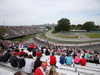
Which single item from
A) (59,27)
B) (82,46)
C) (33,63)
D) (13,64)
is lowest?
(82,46)

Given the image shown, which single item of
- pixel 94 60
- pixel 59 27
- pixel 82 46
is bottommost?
pixel 82 46

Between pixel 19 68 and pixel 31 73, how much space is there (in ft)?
3.34

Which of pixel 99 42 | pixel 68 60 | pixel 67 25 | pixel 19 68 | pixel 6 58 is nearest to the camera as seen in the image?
pixel 19 68

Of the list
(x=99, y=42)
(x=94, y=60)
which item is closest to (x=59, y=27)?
(x=99, y=42)

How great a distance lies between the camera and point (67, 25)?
182ft

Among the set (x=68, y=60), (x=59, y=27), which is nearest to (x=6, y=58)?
(x=68, y=60)

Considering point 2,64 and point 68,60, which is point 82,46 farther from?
point 2,64

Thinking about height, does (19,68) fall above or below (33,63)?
below

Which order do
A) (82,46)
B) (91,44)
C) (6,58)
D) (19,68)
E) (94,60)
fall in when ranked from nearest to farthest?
(19,68) < (6,58) < (94,60) < (82,46) < (91,44)

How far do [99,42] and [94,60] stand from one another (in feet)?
Result: 72.9

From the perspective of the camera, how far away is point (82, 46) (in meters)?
20.2

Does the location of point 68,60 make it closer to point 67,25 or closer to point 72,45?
point 72,45

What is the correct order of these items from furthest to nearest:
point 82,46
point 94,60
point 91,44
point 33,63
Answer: point 91,44 < point 82,46 < point 94,60 < point 33,63

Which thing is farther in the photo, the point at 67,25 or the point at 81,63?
the point at 67,25
